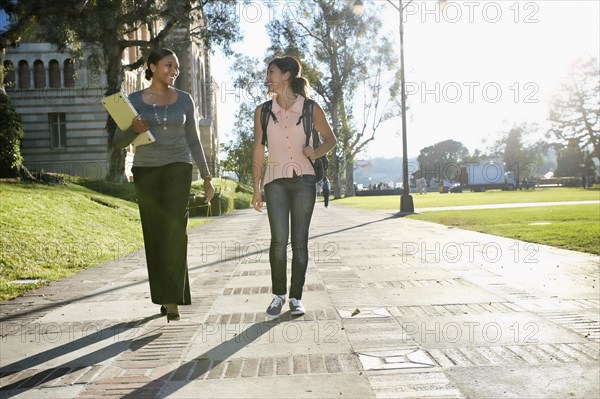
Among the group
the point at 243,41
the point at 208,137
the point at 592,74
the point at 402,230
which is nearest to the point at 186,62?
the point at 208,137

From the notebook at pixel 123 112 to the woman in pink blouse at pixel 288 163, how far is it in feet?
2.76

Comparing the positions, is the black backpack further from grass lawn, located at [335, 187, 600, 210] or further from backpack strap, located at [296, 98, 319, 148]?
grass lawn, located at [335, 187, 600, 210]

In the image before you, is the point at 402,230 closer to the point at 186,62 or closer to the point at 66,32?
the point at 66,32

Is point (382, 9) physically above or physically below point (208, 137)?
above

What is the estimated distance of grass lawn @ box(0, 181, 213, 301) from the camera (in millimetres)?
8422

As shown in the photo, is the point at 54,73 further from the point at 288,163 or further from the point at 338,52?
the point at 288,163

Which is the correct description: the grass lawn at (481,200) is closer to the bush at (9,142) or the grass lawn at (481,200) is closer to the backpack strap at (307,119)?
the bush at (9,142)

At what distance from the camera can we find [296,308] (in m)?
5.08

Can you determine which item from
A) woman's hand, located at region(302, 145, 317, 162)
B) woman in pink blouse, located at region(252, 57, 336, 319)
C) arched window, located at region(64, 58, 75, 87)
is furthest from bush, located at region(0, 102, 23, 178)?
arched window, located at region(64, 58, 75, 87)

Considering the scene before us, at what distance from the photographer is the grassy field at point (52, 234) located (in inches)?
330

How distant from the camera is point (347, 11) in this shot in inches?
1761

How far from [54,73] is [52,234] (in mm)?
35039

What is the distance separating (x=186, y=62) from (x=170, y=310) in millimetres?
61759

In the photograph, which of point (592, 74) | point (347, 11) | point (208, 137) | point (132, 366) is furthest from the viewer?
point (592, 74)
